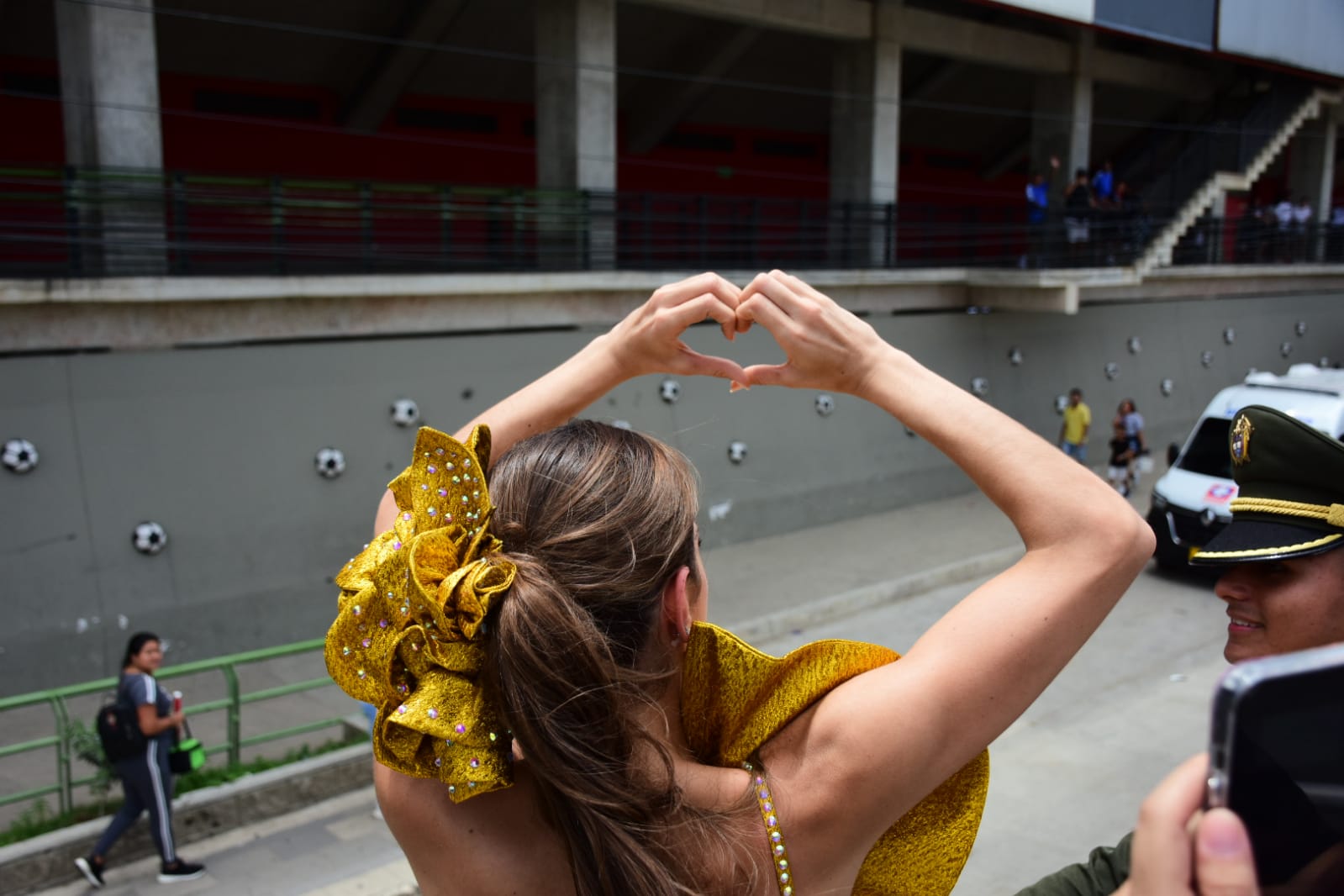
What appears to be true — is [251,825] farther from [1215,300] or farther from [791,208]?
[1215,300]

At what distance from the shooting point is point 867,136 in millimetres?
15297

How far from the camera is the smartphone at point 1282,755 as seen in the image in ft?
2.90

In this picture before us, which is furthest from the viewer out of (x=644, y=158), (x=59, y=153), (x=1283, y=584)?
(x=644, y=158)

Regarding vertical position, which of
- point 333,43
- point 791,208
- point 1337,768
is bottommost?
point 1337,768

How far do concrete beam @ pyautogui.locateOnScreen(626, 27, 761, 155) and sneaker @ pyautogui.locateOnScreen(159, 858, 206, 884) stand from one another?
1262cm

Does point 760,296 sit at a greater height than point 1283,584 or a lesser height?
greater

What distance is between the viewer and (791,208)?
19391 millimetres

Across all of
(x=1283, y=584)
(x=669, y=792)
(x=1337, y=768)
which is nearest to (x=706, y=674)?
(x=669, y=792)

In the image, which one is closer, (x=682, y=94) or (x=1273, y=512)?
(x=1273, y=512)

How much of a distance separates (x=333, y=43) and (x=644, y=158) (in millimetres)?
5436

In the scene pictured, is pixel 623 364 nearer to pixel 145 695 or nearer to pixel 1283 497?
pixel 1283 497

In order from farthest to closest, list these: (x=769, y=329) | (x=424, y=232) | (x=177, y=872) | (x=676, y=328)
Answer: (x=424, y=232)
(x=177, y=872)
(x=676, y=328)
(x=769, y=329)

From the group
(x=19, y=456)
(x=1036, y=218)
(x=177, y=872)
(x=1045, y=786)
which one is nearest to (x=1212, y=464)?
(x=1036, y=218)

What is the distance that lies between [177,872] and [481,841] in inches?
223
